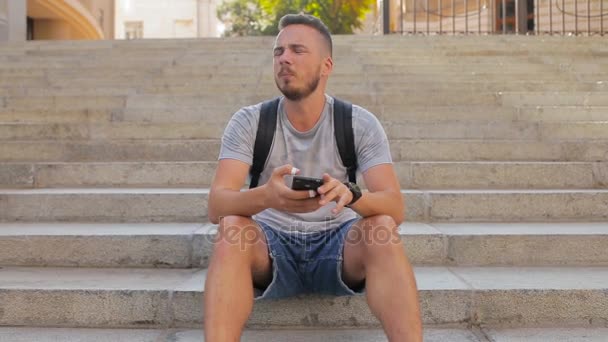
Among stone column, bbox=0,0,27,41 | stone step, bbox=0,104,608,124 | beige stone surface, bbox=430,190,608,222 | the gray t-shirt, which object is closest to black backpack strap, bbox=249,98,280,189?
the gray t-shirt

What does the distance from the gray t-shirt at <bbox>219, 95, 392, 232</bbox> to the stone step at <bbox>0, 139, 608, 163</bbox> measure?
1785 millimetres

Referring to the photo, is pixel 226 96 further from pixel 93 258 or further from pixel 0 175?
pixel 93 258

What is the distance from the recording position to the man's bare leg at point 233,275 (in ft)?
6.20

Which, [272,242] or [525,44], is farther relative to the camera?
[525,44]

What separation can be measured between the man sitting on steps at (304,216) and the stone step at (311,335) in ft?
0.64

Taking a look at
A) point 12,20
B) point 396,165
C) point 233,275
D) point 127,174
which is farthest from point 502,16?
point 233,275

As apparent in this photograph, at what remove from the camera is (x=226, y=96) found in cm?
523

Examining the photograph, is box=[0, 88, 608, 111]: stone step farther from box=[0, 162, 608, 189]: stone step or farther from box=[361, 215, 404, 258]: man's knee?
box=[361, 215, 404, 258]: man's knee

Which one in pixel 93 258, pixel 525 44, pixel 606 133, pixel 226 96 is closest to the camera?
pixel 93 258

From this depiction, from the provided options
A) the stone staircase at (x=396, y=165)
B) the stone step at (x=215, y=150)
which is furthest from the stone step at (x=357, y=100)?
the stone step at (x=215, y=150)

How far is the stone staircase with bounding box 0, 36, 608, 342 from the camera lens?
246cm

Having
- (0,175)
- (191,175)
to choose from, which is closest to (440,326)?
(191,175)

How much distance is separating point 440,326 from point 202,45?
5923mm

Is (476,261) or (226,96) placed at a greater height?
(226,96)
